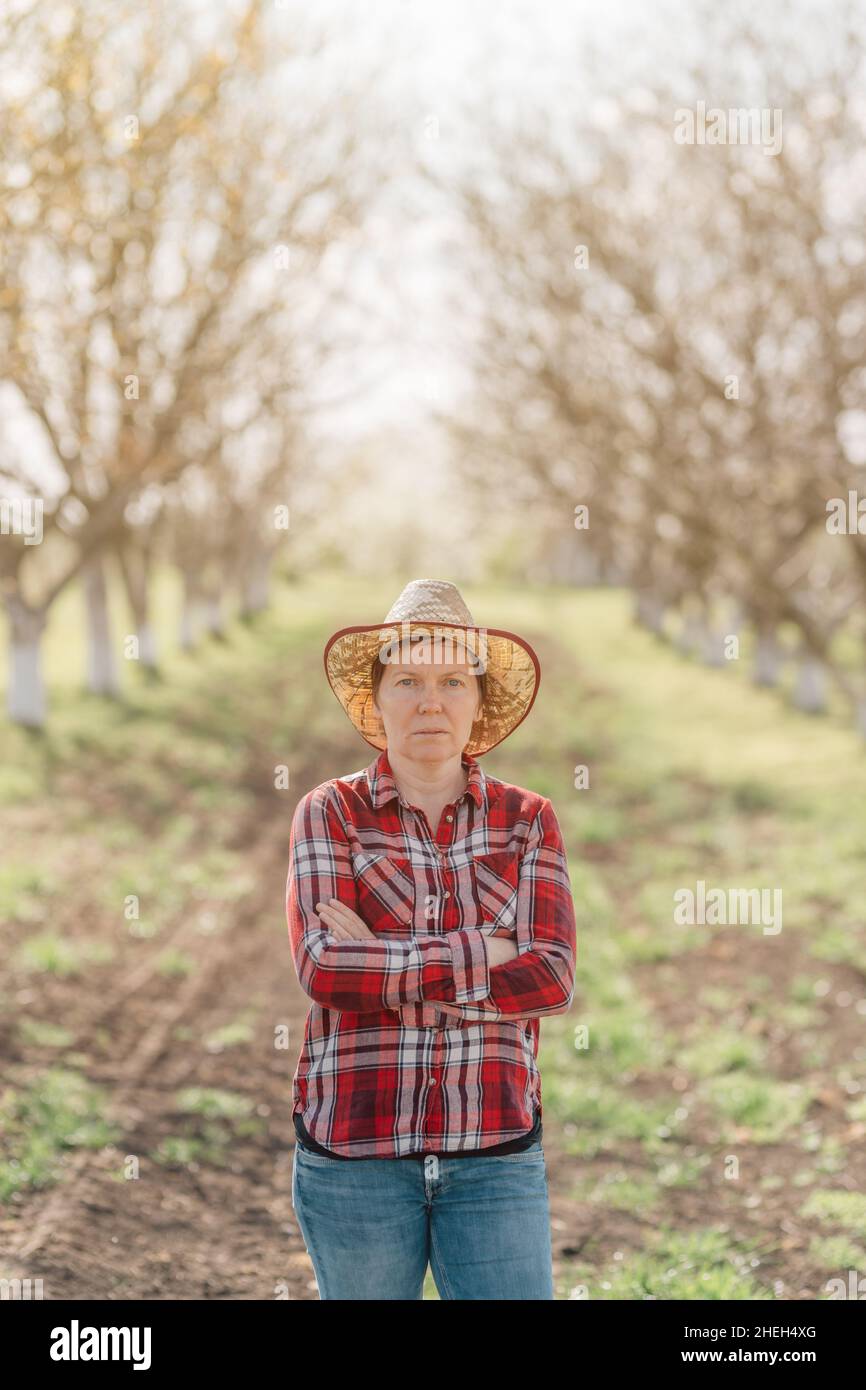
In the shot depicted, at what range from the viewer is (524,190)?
17500mm

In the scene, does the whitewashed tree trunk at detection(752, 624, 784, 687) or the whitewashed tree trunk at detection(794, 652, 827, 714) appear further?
the whitewashed tree trunk at detection(752, 624, 784, 687)

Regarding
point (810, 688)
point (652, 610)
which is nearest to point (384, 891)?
point (810, 688)

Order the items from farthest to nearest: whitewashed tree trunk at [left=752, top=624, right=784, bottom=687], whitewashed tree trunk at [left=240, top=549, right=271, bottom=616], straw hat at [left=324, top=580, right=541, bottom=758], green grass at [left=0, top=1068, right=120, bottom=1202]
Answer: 1. whitewashed tree trunk at [left=240, top=549, right=271, bottom=616]
2. whitewashed tree trunk at [left=752, top=624, right=784, bottom=687]
3. green grass at [left=0, top=1068, right=120, bottom=1202]
4. straw hat at [left=324, top=580, right=541, bottom=758]

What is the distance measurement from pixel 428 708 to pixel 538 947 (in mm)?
570

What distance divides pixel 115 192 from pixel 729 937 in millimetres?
10486

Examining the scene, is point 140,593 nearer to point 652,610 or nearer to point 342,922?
point 652,610

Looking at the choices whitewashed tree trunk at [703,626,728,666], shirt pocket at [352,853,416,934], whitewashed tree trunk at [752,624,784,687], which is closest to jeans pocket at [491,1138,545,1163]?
shirt pocket at [352,853,416,934]

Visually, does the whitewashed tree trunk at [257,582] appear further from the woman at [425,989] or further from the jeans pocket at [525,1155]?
the jeans pocket at [525,1155]

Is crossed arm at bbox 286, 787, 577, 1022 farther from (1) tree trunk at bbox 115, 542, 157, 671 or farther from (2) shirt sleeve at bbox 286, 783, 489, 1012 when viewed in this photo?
(1) tree trunk at bbox 115, 542, 157, 671

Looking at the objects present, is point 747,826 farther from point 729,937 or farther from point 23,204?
point 23,204

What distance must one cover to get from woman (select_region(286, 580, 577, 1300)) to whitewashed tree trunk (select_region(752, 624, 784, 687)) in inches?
1030

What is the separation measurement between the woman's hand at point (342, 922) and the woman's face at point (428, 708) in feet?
1.21

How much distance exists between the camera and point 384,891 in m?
2.92

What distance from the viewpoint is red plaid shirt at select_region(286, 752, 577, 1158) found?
2781mm
